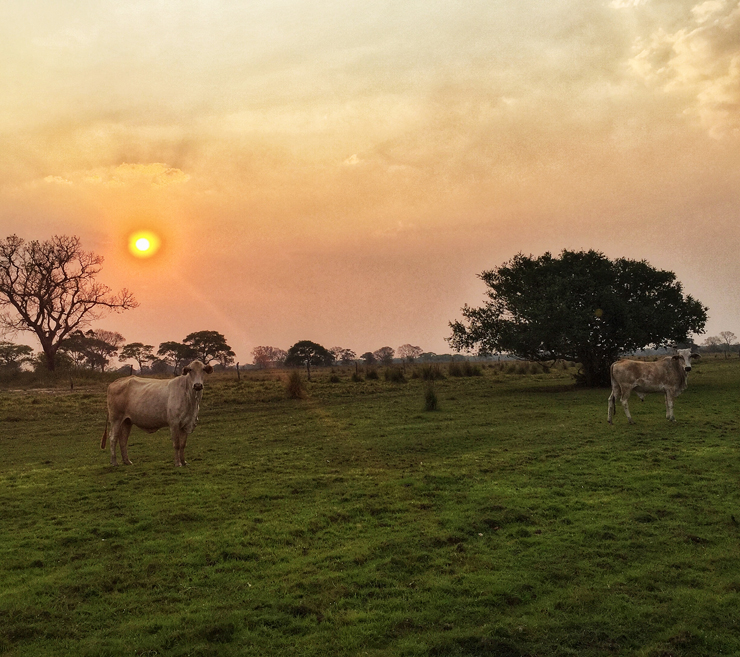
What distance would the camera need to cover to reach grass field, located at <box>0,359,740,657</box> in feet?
17.3

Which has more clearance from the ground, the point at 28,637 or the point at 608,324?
the point at 608,324

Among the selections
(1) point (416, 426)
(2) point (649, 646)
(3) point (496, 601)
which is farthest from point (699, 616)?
(1) point (416, 426)

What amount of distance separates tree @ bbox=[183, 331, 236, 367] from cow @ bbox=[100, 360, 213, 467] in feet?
289

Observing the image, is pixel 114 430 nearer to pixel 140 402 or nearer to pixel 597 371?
pixel 140 402

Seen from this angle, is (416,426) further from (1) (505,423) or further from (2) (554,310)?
(2) (554,310)

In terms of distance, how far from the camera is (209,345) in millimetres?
100625

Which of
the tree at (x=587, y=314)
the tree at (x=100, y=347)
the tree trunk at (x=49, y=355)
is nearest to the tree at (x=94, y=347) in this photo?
the tree at (x=100, y=347)

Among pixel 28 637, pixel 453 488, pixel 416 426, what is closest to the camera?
pixel 28 637

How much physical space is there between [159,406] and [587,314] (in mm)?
24210

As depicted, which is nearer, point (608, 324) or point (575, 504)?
point (575, 504)

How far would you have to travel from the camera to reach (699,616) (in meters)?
5.48

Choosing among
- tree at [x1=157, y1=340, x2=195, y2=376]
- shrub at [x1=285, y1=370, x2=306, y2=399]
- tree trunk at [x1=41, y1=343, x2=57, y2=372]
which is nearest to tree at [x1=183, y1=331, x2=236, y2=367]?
tree at [x1=157, y1=340, x2=195, y2=376]

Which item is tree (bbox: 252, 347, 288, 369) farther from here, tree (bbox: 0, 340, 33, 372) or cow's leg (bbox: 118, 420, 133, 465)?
cow's leg (bbox: 118, 420, 133, 465)

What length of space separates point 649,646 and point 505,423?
46.7ft
